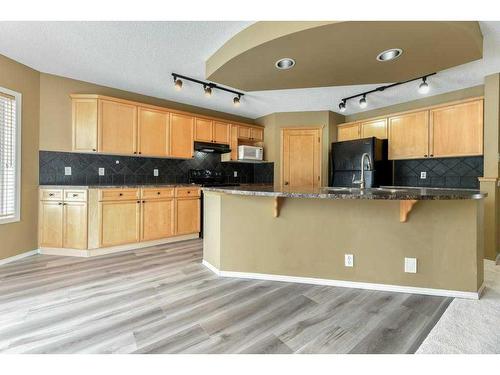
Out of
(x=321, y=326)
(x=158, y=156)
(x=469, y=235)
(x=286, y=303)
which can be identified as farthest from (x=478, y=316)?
(x=158, y=156)

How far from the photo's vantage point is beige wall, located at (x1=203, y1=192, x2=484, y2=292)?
217cm

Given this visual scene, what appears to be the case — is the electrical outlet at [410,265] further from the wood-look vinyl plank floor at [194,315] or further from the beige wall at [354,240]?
the wood-look vinyl plank floor at [194,315]

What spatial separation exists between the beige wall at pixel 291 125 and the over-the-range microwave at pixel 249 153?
288 mm

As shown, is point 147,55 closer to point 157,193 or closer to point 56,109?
point 56,109

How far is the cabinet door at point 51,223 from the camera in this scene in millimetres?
3377

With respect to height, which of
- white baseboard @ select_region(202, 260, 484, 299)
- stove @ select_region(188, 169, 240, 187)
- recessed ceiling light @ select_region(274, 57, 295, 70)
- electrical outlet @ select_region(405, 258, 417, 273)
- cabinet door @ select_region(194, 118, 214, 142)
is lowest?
white baseboard @ select_region(202, 260, 484, 299)

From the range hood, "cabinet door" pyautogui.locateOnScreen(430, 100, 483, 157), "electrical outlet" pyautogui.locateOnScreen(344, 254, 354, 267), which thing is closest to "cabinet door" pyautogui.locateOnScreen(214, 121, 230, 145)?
the range hood

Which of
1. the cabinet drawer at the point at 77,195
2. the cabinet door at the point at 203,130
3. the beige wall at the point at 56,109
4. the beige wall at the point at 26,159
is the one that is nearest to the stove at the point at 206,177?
the cabinet door at the point at 203,130

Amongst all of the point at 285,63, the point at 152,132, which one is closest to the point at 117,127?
the point at 152,132

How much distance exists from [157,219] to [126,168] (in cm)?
104

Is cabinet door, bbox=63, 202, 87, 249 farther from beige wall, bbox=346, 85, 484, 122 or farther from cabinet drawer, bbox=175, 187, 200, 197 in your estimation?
beige wall, bbox=346, 85, 484, 122

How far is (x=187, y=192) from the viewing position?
4.31 metres

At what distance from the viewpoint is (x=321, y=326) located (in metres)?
1.73

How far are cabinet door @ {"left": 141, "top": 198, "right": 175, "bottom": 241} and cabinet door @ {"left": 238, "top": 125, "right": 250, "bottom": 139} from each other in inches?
79.9
